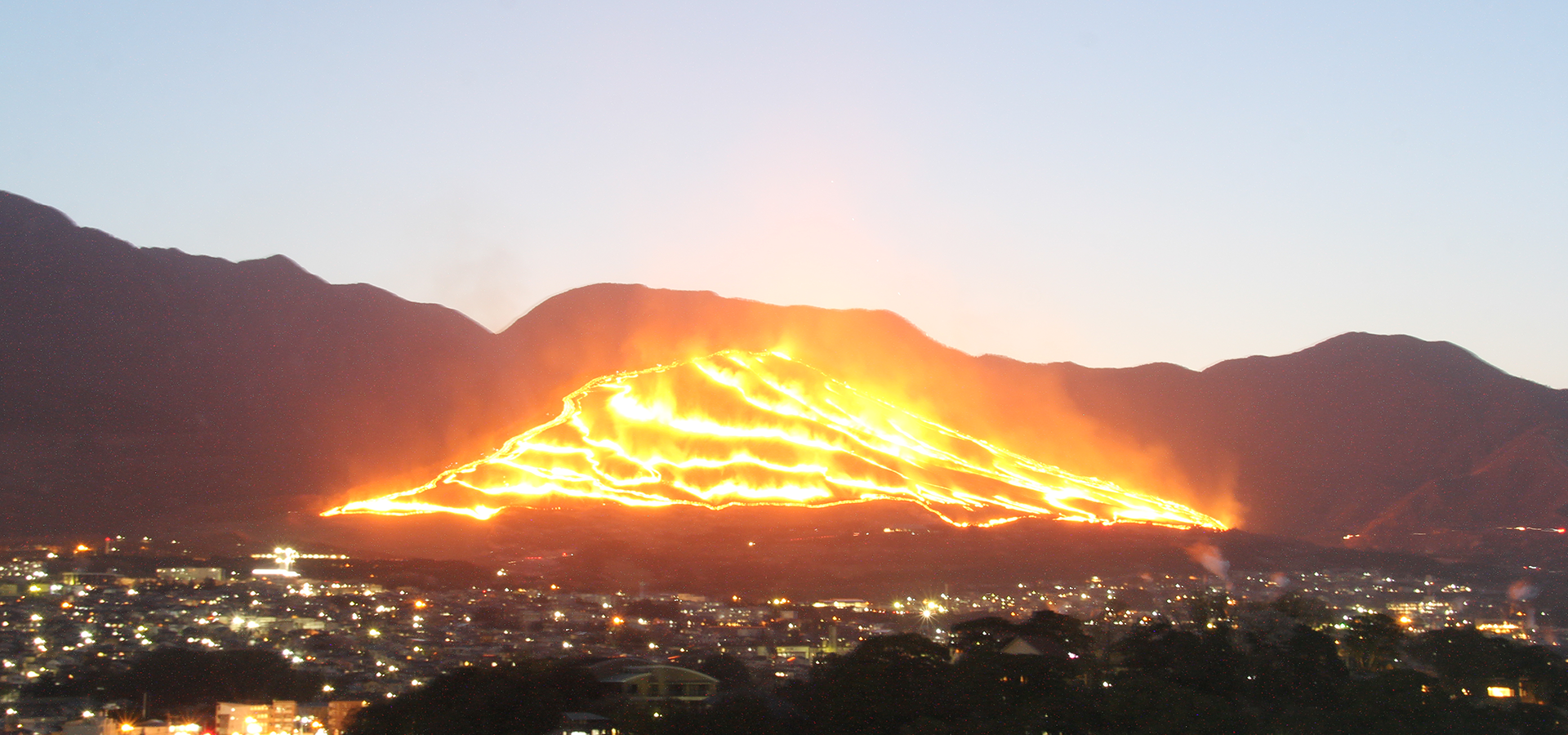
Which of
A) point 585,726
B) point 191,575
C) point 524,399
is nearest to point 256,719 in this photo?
point 585,726

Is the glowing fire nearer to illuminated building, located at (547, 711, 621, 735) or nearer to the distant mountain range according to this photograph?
the distant mountain range

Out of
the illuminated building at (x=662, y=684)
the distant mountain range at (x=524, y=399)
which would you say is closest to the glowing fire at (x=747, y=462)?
the distant mountain range at (x=524, y=399)

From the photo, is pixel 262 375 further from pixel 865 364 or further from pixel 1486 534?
pixel 1486 534

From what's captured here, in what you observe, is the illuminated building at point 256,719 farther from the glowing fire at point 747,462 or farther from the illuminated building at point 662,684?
the glowing fire at point 747,462

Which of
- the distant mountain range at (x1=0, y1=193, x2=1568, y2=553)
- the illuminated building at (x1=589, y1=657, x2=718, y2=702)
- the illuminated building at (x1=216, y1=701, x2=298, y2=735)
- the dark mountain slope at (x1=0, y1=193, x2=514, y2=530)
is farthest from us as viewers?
the distant mountain range at (x1=0, y1=193, x2=1568, y2=553)

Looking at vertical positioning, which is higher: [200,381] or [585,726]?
[200,381]

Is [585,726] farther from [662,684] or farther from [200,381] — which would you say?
[200,381]

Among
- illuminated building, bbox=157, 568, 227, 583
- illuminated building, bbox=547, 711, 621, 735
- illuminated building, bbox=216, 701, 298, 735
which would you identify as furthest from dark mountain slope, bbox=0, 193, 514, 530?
illuminated building, bbox=547, 711, 621, 735
